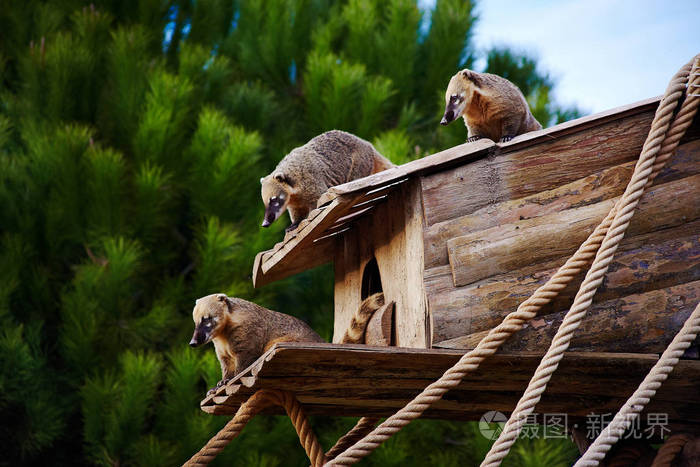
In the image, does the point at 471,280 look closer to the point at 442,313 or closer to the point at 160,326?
the point at 442,313

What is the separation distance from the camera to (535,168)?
309 cm

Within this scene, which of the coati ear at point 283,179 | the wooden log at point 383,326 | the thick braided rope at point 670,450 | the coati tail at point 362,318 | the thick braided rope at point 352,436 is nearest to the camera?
the thick braided rope at point 670,450

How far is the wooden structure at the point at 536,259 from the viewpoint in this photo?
2908 millimetres

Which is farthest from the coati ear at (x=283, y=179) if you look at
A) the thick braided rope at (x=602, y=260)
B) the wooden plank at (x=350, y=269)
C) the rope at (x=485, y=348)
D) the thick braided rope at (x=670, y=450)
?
the thick braided rope at (x=670, y=450)

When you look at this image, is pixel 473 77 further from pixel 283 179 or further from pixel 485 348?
pixel 485 348

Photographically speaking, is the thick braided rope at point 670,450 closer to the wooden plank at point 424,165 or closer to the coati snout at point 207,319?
the wooden plank at point 424,165

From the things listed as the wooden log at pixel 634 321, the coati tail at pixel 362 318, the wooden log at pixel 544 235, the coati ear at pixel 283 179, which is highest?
the coati ear at pixel 283 179

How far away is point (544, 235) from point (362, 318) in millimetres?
979

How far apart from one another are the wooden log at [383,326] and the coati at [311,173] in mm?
1129

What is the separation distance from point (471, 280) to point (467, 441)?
463 cm

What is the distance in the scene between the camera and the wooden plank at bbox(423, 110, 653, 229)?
3.06 meters

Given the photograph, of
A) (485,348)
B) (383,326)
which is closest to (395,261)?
(383,326)

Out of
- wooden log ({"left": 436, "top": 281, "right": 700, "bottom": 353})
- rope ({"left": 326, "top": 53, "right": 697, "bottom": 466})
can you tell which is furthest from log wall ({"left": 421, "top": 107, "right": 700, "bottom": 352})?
rope ({"left": 326, "top": 53, "right": 697, "bottom": 466})

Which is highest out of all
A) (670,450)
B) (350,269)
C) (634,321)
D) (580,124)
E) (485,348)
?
(580,124)
